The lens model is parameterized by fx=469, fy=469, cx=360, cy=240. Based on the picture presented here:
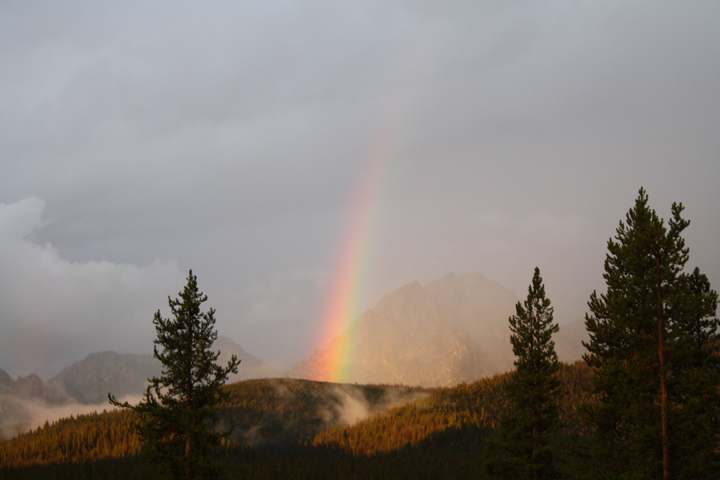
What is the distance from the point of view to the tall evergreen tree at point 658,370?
1100 inches

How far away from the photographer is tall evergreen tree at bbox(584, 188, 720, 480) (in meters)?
27.9

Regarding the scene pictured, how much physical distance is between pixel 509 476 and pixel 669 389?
14.0 meters

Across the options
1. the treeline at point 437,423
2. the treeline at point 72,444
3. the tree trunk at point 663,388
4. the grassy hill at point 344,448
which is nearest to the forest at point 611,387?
the tree trunk at point 663,388

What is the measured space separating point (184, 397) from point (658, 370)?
3231cm

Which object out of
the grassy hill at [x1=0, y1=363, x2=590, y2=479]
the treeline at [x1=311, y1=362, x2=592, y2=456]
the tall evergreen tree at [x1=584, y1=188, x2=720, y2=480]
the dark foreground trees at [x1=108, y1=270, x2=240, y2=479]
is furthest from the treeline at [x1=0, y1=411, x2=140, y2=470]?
the tall evergreen tree at [x1=584, y1=188, x2=720, y2=480]

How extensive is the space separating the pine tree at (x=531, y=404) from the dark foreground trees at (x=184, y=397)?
21274mm

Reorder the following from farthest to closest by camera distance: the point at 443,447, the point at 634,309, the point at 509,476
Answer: the point at 443,447, the point at 509,476, the point at 634,309

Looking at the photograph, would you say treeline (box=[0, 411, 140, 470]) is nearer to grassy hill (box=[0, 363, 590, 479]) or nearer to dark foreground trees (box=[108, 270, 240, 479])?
grassy hill (box=[0, 363, 590, 479])

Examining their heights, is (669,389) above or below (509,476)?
above

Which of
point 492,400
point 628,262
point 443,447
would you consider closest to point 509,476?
point 628,262

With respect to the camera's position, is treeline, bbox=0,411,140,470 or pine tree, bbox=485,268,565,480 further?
treeline, bbox=0,411,140,470

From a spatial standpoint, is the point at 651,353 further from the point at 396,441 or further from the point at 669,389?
the point at 396,441

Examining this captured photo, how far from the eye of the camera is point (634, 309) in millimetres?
31391

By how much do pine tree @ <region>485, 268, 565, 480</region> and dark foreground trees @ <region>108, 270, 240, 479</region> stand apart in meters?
21.3
